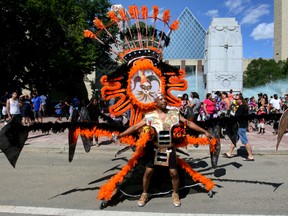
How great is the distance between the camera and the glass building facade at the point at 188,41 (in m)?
94.6

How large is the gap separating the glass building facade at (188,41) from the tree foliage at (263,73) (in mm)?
27015

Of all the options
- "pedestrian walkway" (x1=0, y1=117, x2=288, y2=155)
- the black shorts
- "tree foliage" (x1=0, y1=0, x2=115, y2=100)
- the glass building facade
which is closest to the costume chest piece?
the black shorts

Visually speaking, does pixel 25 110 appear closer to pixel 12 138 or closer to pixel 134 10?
pixel 134 10

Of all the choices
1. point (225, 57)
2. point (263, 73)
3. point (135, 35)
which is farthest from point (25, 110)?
point (263, 73)

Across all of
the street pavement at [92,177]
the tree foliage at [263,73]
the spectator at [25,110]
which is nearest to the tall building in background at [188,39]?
the tree foliage at [263,73]

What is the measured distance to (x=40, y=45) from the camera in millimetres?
24297

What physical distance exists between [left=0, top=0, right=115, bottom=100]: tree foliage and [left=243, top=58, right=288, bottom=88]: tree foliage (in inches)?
1779

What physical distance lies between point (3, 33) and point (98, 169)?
61.1 ft

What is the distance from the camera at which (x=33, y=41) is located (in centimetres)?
2391

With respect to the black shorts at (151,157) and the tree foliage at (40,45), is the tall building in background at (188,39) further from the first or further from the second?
the black shorts at (151,157)

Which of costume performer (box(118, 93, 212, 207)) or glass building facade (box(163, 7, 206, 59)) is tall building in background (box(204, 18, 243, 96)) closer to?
costume performer (box(118, 93, 212, 207))

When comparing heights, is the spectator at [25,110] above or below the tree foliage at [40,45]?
below

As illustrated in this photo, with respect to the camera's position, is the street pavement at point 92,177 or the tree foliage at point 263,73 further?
the tree foliage at point 263,73

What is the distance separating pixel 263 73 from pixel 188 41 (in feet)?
118
